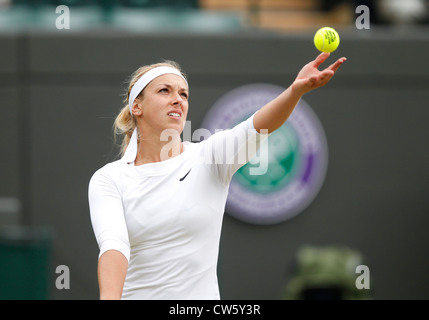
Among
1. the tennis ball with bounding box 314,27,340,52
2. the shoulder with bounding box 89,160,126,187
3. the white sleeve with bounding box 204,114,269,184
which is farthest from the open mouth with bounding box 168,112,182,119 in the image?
the tennis ball with bounding box 314,27,340,52

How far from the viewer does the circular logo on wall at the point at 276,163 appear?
7.67 m

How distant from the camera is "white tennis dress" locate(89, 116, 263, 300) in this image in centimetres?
266

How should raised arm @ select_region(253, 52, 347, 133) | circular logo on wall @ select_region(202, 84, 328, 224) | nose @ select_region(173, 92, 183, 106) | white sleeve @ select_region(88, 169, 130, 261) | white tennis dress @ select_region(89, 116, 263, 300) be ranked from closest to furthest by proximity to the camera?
raised arm @ select_region(253, 52, 347, 133), white sleeve @ select_region(88, 169, 130, 261), white tennis dress @ select_region(89, 116, 263, 300), nose @ select_region(173, 92, 183, 106), circular logo on wall @ select_region(202, 84, 328, 224)

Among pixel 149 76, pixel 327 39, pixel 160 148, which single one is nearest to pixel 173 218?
pixel 160 148

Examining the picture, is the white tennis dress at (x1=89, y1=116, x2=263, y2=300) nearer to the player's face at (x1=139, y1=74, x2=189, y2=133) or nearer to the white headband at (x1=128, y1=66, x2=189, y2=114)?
the player's face at (x1=139, y1=74, x2=189, y2=133)

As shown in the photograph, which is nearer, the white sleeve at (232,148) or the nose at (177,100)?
the white sleeve at (232,148)

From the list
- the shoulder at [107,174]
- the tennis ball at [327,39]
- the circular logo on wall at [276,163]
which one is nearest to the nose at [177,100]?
the shoulder at [107,174]

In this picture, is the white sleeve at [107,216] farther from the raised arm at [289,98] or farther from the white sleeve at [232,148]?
the raised arm at [289,98]

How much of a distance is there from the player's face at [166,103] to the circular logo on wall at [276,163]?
4.79m

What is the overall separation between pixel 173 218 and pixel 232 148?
0.99 ft

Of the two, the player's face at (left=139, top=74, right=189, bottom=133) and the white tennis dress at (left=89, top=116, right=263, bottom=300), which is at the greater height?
the player's face at (left=139, top=74, right=189, bottom=133)

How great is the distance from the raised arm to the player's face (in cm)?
35

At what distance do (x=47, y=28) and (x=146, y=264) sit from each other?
5.62 meters

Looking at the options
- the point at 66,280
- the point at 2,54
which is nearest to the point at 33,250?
the point at 66,280
